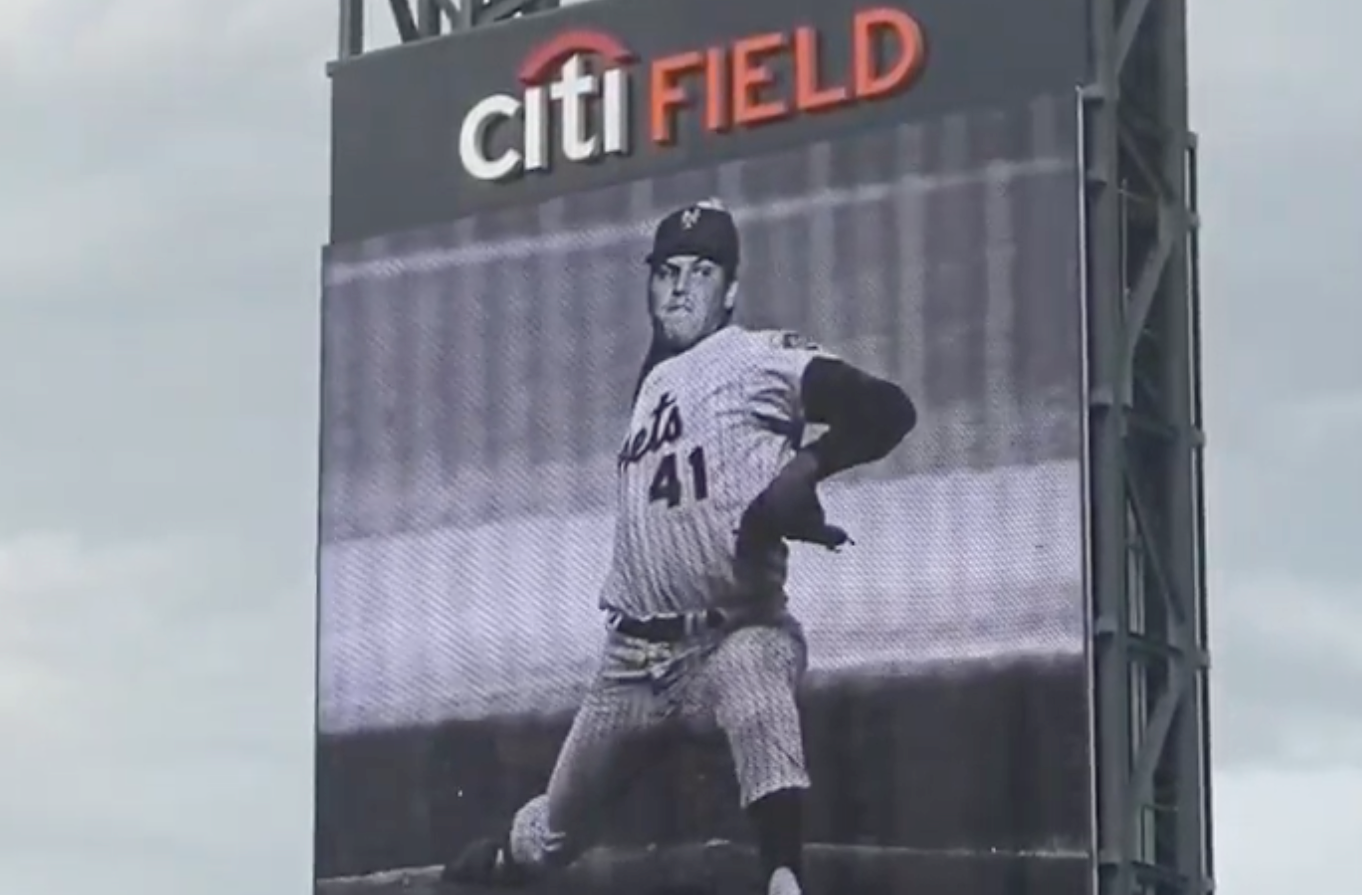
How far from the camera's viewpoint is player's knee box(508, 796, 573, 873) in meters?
45.6

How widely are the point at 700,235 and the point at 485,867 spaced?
5511 mm

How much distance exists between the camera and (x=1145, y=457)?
144 ft

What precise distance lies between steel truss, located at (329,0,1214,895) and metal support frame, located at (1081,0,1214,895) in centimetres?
1

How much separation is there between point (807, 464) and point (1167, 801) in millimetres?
3966

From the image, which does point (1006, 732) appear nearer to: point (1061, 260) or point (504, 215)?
point (1061, 260)

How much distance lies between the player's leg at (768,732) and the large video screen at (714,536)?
3 centimetres

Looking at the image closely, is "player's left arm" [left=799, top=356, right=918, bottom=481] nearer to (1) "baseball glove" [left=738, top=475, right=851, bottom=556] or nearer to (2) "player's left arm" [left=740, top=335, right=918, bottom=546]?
(2) "player's left arm" [left=740, top=335, right=918, bottom=546]

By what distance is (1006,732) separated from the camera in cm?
4306

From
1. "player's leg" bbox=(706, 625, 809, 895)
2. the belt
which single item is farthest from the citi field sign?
"player's leg" bbox=(706, 625, 809, 895)

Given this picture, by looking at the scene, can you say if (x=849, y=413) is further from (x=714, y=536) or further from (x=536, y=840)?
(x=536, y=840)

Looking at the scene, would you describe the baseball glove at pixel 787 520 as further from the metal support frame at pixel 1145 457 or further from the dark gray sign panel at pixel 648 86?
the dark gray sign panel at pixel 648 86

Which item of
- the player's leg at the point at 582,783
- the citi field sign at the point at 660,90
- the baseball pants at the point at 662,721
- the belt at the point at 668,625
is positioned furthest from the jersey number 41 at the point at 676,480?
the citi field sign at the point at 660,90

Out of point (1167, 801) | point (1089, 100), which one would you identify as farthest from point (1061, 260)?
point (1167, 801)

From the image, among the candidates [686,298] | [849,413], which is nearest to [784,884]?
[849,413]
